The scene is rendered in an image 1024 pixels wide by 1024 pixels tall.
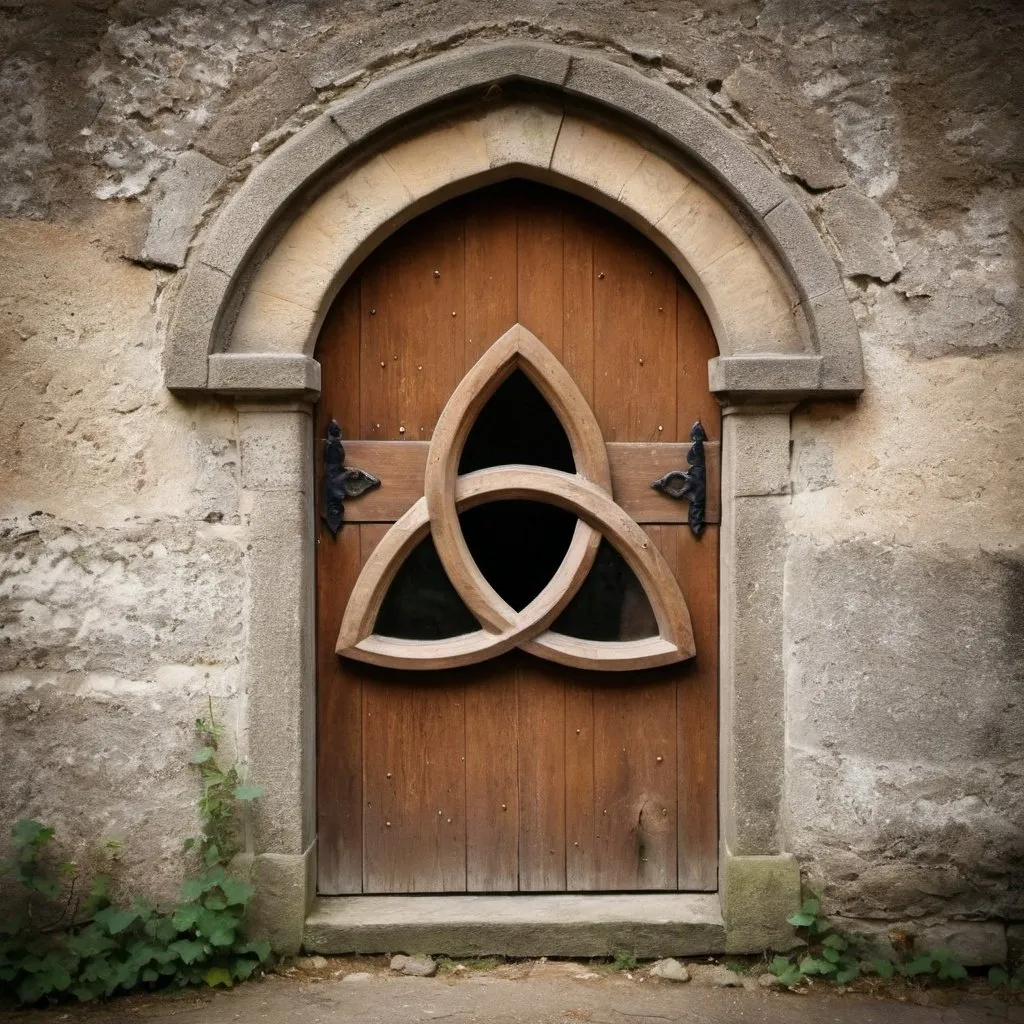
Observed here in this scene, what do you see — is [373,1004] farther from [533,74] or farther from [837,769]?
[533,74]

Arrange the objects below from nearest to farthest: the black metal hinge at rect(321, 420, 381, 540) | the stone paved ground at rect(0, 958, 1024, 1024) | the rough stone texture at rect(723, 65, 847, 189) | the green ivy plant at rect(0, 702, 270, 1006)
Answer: the stone paved ground at rect(0, 958, 1024, 1024) < the green ivy plant at rect(0, 702, 270, 1006) < the rough stone texture at rect(723, 65, 847, 189) < the black metal hinge at rect(321, 420, 381, 540)

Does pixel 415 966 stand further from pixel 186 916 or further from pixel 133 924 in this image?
pixel 133 924

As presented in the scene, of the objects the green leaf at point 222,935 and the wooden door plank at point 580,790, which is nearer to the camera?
the green leaf at point 222,935

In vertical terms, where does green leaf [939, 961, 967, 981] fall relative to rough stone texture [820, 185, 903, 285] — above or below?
below

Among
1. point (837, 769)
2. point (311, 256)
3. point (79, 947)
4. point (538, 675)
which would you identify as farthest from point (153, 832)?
point (837, 769)

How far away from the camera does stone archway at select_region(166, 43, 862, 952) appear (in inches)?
118

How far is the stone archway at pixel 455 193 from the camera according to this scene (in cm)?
300

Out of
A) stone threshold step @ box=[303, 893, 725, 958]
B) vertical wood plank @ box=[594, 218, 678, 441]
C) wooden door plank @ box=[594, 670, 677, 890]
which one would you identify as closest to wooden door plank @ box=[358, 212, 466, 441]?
vertical wood plank @ box=[594, 218, 678, 441]

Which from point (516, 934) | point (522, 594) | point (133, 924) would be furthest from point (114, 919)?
point (522, 594)

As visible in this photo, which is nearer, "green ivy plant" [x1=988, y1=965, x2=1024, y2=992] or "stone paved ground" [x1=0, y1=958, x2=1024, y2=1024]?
"stone paved ground" [x1=0, y1=958, x2=1024, y2=1024]

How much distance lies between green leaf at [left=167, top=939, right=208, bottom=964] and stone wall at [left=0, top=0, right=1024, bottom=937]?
19 centimetres

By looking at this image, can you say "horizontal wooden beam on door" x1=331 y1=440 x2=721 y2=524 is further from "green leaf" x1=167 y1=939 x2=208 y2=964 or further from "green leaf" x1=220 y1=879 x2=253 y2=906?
"green leaf" x1=167 y1=939 x2=208 y2=964

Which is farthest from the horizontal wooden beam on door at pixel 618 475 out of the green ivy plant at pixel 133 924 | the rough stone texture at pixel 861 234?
the green ivy plant at pixel 133 924

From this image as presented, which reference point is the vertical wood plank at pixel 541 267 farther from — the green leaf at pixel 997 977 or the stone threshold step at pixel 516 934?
the green leaf at pixel 997 977
